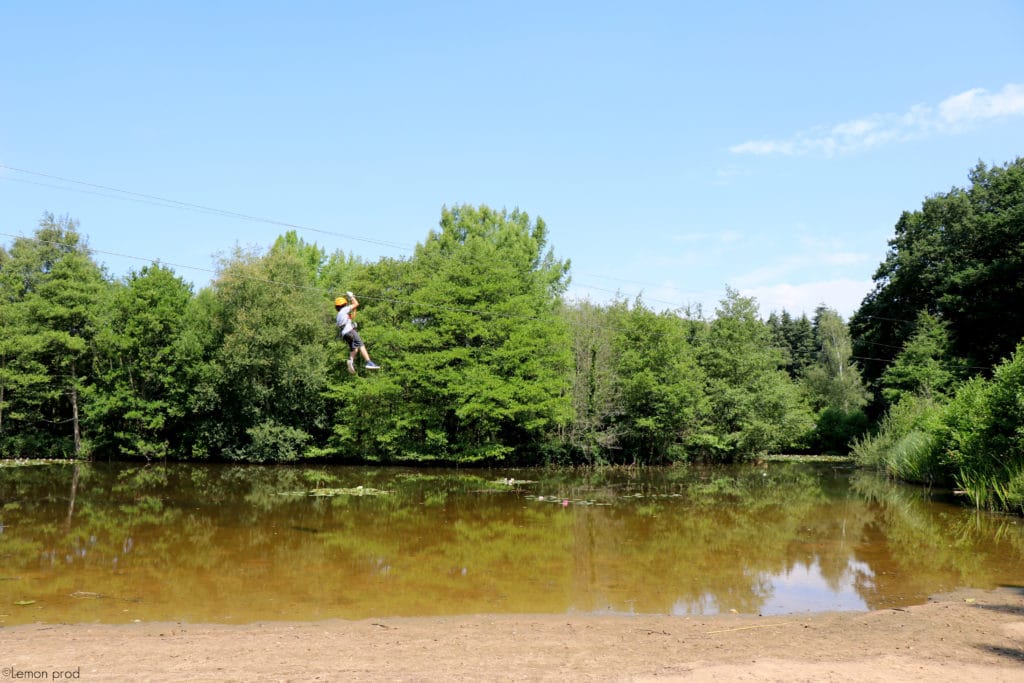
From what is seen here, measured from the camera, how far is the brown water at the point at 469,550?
1176cm

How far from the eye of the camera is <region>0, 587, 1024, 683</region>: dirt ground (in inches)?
297

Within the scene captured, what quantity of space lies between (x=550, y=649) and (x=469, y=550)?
7.69m

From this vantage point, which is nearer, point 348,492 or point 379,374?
point 348,492

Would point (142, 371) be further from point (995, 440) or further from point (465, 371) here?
point (995, 440)

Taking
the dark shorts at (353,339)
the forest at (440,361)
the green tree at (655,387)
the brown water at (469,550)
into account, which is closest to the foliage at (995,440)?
the brown water at (469,550)

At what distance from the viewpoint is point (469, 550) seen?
53.2 ft

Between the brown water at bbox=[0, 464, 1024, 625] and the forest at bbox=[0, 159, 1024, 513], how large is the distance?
9.13m

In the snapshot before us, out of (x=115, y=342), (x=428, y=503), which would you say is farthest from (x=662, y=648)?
(x=115, y=342)

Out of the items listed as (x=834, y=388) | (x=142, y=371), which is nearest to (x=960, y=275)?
(x=834, y=388)

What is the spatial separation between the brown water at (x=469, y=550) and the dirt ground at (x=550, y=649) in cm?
102

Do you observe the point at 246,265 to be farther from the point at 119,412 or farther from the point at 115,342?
the point at 119,412

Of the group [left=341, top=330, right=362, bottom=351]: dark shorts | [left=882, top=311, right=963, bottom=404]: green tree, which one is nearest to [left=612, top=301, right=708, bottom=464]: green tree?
[left=882, top=311, right=963, bottom=404]: green tree

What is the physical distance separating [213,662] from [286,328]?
105ft

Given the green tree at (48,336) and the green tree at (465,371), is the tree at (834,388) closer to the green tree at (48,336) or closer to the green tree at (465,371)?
the green tree at (465,371)
